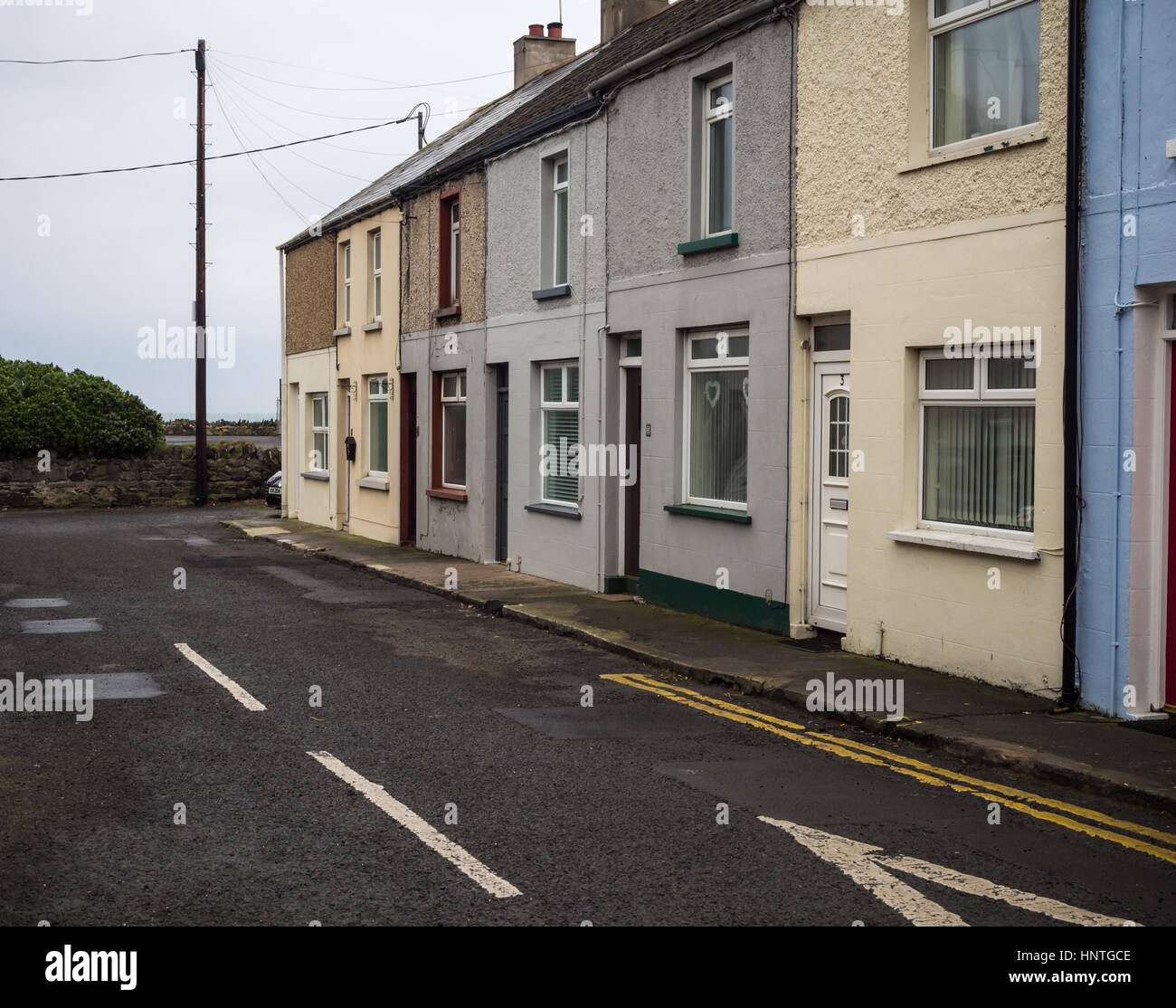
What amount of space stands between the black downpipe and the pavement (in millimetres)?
489

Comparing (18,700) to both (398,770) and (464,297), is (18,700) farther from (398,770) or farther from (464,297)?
(464,297)

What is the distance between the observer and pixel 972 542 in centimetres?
984

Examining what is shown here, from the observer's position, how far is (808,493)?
12.1 metres

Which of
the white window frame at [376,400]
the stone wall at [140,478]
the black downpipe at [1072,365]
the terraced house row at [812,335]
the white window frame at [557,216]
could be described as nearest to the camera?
the black downpipe at [1072,365]

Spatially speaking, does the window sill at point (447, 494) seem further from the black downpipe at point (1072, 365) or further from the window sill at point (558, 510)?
the black downpipe at point (1072, 365)

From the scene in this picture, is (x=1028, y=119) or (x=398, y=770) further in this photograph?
(x=1028, y=119)

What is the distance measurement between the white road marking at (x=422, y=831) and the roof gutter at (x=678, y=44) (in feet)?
27.0

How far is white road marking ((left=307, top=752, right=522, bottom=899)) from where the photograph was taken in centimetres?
550

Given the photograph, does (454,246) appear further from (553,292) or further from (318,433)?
(318,433)

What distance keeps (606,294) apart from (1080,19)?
24.3 feet

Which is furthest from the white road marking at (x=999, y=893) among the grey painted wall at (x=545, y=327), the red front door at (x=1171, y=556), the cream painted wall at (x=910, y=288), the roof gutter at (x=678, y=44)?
the grey painted wall at (x=545, y=327)

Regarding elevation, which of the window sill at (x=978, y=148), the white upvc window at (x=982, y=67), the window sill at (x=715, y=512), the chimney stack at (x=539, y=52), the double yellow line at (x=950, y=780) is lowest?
the double yellow line at (x=950, y=780)

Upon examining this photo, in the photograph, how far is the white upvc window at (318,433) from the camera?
1095 inches
